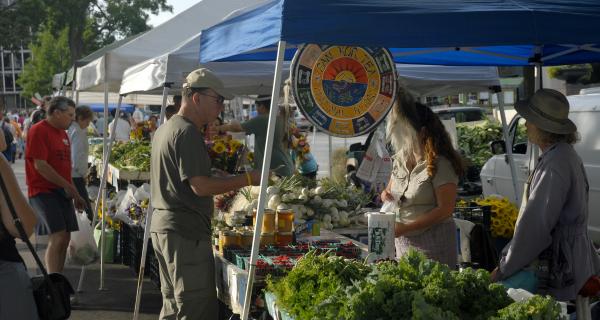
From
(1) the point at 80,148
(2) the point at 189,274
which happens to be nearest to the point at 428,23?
(2) the point at 189,274

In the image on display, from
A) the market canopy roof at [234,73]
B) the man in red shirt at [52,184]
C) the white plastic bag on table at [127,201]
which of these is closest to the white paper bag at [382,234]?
the market canopy roof at [234,73]

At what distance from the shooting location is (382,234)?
4.23 m

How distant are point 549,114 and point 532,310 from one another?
151 cm

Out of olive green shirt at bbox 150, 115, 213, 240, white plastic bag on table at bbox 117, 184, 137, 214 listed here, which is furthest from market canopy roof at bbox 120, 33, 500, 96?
olive green shirt at bbox 150, 115, 213, 240

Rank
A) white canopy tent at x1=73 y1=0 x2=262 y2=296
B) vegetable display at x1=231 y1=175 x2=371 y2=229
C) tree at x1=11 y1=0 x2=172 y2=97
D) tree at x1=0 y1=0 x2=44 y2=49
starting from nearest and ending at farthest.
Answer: vegetable display at x1=231 y1=175 x2=371 y2=229, white canopy tent at x1=73 y1=0 x2=262 y2=296, tree at x1=0 y1=0 x2=44 y2=49, tree at x1=11 y1=0 x2=172 y2=97

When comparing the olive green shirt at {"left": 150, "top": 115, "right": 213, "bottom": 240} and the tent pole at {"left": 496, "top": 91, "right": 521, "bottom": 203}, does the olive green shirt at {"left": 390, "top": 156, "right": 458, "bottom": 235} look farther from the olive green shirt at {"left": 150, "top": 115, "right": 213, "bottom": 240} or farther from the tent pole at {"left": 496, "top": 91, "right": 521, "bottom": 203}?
the tent pole at {"left": 496, "top": 91, "right": 521, "bottom": 203}

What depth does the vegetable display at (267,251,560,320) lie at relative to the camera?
10.0 ft

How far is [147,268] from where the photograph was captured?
8578 mm

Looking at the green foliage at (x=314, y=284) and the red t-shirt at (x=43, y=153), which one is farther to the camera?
the red t-shirt at (x=43, y=153)

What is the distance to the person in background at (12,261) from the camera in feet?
12.3

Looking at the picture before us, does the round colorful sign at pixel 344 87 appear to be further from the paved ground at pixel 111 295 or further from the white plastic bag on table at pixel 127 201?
the white plastic bag on table at pixel 127 201

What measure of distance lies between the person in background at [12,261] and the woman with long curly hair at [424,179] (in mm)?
2122

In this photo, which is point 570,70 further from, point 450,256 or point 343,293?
point 343,293

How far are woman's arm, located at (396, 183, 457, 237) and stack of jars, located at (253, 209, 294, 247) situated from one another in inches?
36.2
